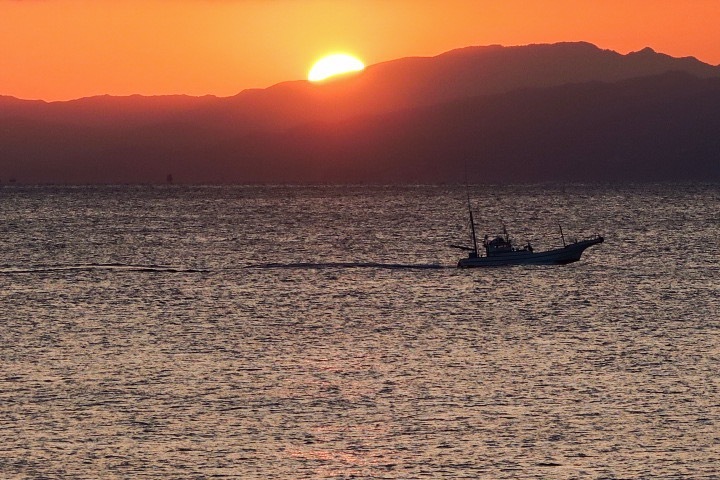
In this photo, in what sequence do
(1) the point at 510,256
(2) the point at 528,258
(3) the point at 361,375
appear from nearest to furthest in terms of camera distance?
(3) the point at 361,375
(1) the point at 510,256
(2) the point at 528,258

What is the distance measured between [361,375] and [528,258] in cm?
6532

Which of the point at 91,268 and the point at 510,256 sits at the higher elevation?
the point at 91,268

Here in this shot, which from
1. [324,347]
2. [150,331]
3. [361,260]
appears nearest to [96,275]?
[361,260]

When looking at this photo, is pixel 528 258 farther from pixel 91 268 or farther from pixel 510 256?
pixel 91 268

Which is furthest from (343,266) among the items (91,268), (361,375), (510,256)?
(361,375)

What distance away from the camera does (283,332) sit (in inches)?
2876

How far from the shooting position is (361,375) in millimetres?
57000

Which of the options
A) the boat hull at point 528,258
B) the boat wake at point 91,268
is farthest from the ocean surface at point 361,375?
the boat wake at point 91,268

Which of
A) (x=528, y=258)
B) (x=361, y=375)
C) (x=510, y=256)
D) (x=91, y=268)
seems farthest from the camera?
(x=91, y=268)

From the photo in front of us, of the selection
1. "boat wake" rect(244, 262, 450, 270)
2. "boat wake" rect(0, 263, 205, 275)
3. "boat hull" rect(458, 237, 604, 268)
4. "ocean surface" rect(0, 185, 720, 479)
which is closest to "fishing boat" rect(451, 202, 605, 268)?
"boat hull" rect(458, 237, 604, 268)

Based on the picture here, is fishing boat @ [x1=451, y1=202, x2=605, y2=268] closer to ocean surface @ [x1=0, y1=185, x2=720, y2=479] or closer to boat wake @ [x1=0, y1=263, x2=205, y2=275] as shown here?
ocean surface @ [x1=0, y1=185, x2=720, y2=479]

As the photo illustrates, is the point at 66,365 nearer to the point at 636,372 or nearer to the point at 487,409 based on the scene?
the point at 487,409

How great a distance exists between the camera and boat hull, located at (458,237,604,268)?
118m

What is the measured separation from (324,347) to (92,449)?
25391mm
